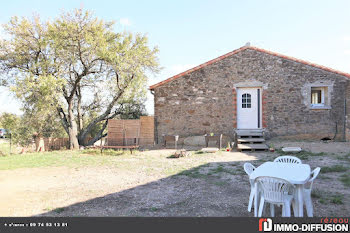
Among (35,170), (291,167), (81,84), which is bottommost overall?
(35,170)

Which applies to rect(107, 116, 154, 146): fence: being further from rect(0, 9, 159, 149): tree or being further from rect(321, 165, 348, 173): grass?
rect(321, 165, 348, 173): grass

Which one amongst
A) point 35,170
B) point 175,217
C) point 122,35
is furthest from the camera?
point 122,35

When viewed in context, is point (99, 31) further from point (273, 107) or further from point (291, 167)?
point (291, 167)

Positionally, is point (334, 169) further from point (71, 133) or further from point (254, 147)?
point (71, 133)

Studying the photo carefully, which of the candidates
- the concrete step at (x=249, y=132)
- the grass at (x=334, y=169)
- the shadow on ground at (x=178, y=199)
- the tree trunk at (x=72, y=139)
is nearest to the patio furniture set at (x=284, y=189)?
the shadow on ground at (x=178, y=199)

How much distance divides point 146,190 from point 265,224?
106 inches

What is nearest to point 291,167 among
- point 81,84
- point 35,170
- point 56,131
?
point 35,170

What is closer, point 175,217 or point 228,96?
point 175,217

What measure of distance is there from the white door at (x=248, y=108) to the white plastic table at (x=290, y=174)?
26.2 ft

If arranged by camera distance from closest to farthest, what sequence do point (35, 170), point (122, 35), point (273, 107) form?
point (35, 170)
point (273, 107)
point (122, 35)

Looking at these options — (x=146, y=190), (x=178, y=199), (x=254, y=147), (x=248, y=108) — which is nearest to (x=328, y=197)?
(x=178, y=199)

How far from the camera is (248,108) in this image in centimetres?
1155

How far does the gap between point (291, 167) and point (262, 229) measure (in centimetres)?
115

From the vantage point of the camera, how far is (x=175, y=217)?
3545mm
